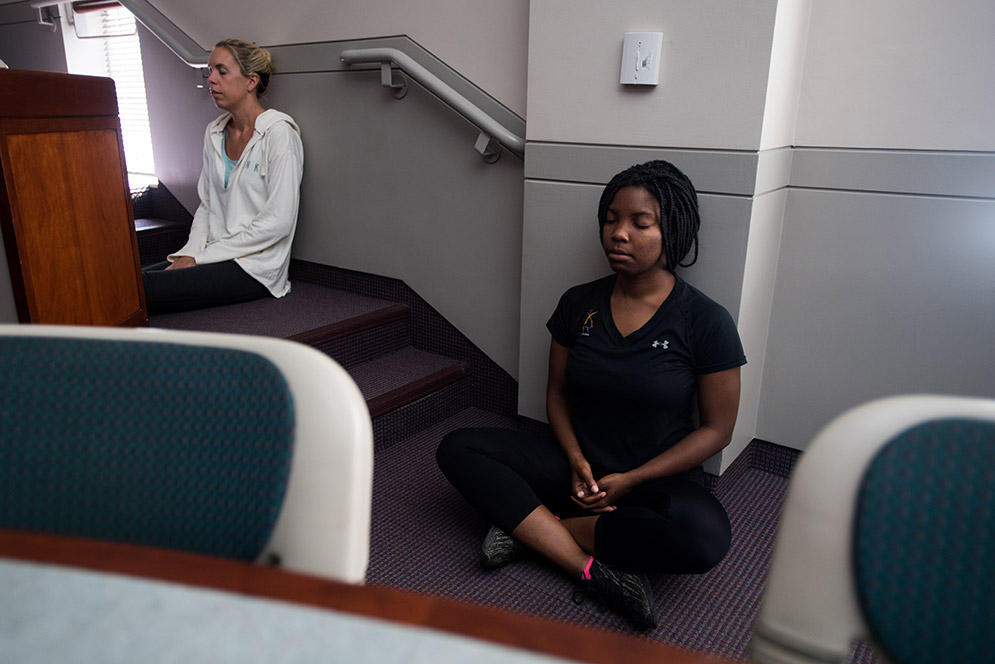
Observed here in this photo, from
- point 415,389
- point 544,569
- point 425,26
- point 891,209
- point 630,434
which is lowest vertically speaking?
point 544,569

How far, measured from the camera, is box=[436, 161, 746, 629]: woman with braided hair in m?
1.71

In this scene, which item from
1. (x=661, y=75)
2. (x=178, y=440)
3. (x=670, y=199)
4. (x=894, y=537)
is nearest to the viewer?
(x=894, y=537)

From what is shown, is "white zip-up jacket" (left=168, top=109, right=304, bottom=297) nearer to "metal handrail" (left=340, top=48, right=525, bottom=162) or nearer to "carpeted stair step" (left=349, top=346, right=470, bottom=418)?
"metal handrail" (left=340, top=48, right=525, bottom=162)

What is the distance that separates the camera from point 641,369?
184cm

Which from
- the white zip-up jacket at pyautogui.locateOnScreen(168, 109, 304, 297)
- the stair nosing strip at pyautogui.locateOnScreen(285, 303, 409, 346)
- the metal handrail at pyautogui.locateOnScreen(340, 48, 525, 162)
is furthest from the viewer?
the white zip-up jacket at pyautogui.locateOnScreen(168, 109, 304, 297)

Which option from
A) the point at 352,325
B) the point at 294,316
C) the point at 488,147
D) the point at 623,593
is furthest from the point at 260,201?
the point at 623,593

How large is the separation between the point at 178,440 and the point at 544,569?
1.33m

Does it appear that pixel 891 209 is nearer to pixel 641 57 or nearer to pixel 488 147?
pixel 641 57

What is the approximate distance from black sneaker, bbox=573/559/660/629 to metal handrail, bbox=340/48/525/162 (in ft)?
4.42

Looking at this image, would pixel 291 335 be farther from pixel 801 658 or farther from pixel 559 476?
pixel 801 658

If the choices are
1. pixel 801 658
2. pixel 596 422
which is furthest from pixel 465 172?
pixel 801 658

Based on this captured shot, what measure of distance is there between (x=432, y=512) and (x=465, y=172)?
123 centimetres

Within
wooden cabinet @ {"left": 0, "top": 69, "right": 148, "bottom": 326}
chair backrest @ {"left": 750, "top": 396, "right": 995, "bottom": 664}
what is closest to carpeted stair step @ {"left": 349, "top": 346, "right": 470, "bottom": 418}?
wooden cabinet @ {"left": 0, "top": 69, "right": 148, "bottom": 326}

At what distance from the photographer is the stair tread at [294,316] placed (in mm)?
2580
